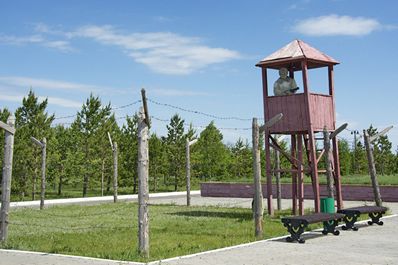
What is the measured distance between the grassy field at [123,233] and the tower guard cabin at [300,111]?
76.1 inches

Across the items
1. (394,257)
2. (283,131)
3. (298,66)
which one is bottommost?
(394,257)

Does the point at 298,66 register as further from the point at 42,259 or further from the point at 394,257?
the point at 42,259

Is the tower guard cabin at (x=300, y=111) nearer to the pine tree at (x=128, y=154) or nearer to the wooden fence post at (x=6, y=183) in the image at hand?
the wooden fence post at (x=6, y=183)

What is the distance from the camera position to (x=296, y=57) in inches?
671

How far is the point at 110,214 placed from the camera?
20391 mm

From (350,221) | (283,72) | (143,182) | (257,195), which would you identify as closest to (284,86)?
(283,72)

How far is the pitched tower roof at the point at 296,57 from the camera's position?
17.2 meters

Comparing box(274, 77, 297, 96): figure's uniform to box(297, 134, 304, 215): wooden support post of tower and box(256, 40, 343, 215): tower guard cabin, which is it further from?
box(297, 134, 304, 215): wooden support post of tower

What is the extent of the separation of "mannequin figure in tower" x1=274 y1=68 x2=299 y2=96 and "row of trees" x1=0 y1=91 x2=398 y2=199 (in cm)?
2004

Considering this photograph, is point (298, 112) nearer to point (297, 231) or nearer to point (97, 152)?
point (297, 231)

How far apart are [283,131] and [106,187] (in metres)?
30.7

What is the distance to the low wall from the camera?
2889 centimetres

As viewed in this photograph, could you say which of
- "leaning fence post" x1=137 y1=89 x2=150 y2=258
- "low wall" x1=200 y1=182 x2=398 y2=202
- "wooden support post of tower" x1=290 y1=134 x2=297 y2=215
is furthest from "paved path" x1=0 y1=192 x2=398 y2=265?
"low wall" x1=200 y1=182 x2=398 y2=202

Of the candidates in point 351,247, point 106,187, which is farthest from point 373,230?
point 106,187
